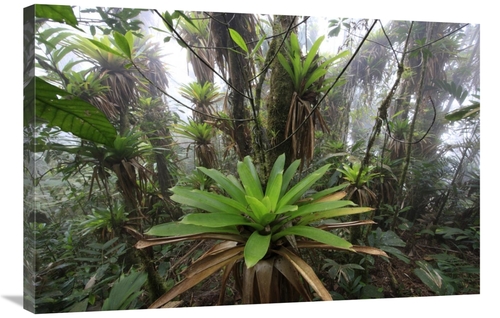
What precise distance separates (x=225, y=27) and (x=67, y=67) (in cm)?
82

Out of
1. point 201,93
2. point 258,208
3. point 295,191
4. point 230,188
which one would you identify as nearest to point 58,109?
point 201,93

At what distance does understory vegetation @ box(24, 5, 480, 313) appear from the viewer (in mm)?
1679

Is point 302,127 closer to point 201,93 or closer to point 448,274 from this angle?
point 201,93

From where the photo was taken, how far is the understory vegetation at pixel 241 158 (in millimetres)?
1679

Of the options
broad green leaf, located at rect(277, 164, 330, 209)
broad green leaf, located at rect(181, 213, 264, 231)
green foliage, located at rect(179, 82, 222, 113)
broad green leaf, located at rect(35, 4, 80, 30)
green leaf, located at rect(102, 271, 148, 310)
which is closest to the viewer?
broad green leaf, located at rect(181, 213, 264, 231)

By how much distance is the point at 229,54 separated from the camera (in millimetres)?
2180

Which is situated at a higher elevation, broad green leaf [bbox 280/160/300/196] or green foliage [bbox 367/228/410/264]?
broad green leaf [bbox 280/160/300/196]

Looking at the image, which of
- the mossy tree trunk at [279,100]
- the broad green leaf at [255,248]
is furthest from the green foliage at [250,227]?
the mossy tree trunk at [279,100]

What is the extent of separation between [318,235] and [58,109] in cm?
120

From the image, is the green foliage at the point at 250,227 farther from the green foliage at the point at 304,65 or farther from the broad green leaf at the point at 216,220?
the green foliage at the point at 304,65

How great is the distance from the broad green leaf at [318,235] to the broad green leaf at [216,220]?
0.12m

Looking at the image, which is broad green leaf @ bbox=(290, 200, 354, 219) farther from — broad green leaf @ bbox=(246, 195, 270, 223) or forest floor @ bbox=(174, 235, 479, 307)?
forest floor @ bbox=(174, 235, 479, 307)

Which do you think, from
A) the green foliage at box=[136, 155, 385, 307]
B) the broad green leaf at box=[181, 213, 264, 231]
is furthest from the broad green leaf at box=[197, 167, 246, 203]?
the broad green leaf at box=[181, 213, 264, 231]

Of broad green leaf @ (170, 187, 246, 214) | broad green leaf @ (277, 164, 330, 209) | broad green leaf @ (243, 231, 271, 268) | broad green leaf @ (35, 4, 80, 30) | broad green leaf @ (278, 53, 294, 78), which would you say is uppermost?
broad green leaf @ (35, 4, 80, 30)
